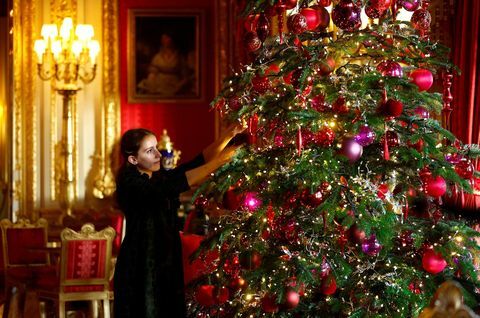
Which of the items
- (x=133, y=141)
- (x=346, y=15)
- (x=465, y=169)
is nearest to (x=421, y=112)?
(x=465, y=169)

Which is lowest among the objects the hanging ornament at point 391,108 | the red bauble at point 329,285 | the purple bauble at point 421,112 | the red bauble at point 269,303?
the red bauble at point 269,303

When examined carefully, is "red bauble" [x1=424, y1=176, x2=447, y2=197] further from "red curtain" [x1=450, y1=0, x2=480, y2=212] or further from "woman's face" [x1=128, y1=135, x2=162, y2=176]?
"red curtain" [x1=450, y1=0, x2=480, y2=212]

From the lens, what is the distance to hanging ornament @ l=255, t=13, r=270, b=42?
4.18m

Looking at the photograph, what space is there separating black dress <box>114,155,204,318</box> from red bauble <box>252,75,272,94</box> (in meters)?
0.58

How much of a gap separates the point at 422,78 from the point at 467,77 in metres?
1.70

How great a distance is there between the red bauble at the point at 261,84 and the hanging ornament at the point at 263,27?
19 centimetres

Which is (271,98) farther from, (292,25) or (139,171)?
(139,171)

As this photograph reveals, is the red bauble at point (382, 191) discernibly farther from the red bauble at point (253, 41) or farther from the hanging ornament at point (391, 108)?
the red bauble at point (253, 41)

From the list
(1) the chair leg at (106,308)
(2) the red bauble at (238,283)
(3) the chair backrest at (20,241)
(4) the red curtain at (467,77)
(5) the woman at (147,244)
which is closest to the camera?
(2) the red bauble at (238,283)

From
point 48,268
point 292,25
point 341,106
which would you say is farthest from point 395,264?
point 48,268

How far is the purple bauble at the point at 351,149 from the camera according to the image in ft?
12.3

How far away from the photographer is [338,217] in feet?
12.4

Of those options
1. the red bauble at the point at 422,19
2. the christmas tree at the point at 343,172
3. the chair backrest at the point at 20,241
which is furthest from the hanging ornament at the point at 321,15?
the chair backrest at the point at 20,241

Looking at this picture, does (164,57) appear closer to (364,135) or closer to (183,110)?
(183,110)
